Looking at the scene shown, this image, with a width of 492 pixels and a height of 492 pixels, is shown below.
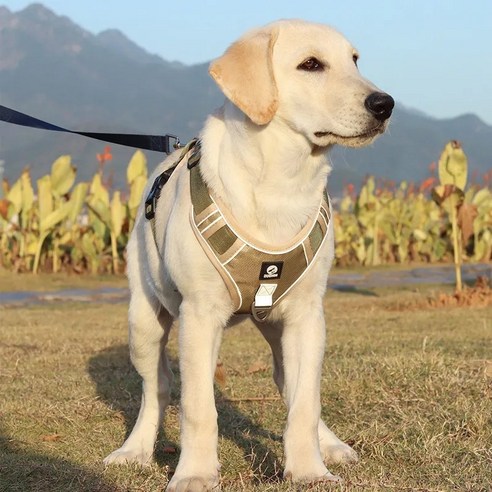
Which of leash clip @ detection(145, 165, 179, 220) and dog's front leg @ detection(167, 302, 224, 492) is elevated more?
leash clip @ detection(145, 165, 179, 220)

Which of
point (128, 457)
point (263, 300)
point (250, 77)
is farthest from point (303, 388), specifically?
point (250, 77)

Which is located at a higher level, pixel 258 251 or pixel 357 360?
pixel 258 251

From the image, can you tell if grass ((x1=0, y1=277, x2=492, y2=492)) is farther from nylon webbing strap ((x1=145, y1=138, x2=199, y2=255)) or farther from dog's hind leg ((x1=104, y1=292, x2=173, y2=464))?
nylon webbing strap ((x1=145, y1=138, x2=199, y2=255))

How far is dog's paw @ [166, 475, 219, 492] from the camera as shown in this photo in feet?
11.8

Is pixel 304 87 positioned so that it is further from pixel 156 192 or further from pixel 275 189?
pixel 156 192

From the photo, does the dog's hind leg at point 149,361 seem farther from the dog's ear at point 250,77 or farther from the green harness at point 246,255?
the dog's ear at point 250,77

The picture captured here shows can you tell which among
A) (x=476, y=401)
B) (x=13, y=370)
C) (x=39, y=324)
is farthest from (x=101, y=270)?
(x=476, y=401)

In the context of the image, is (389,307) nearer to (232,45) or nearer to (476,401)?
(476,401)

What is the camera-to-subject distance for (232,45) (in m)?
3.83

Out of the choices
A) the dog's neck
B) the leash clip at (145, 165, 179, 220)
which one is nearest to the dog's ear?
the dog's neck

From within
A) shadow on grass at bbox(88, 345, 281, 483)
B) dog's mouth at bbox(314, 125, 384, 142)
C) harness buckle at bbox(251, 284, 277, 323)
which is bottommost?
shadow on grass at bbox(88, 345, 281, 483)

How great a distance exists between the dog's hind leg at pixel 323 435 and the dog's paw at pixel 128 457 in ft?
2.30

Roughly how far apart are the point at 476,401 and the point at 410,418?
430 mm

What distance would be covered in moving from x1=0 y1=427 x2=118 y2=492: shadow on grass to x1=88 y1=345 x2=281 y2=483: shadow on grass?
0.51 metres
